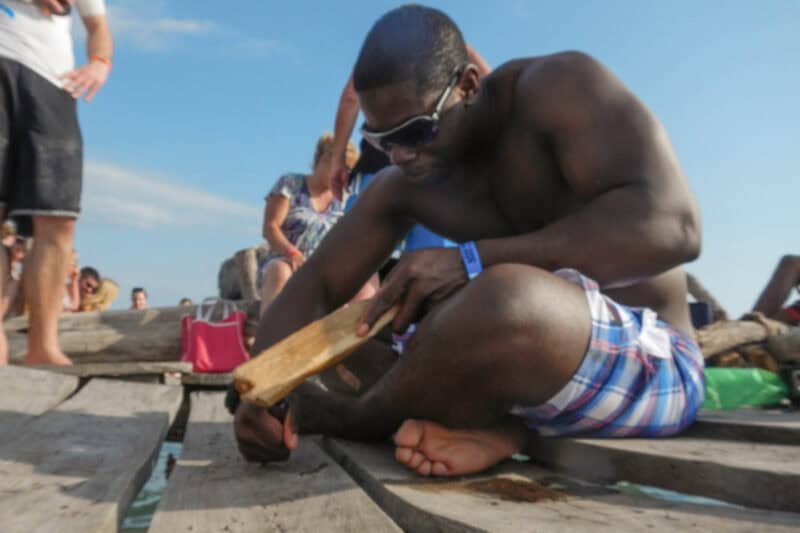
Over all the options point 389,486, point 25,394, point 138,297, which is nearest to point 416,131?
point 389,486

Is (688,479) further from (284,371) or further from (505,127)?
(505,127)

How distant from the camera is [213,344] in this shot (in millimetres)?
5246

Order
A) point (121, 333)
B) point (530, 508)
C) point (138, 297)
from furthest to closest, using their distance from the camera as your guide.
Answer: point (138, 297), point (121, 333), point (530, 508)

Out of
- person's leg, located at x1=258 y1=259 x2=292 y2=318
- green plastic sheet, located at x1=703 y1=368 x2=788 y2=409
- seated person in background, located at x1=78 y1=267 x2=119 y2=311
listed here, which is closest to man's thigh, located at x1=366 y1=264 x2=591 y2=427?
green plastic sheet, located at x1=703 y1=368 x2=788 y2=409

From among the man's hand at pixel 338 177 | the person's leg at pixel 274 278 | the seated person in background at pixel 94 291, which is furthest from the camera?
the seated person in background at pixel 94 291

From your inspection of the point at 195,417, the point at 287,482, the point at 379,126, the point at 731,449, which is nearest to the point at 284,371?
the point at 287,482

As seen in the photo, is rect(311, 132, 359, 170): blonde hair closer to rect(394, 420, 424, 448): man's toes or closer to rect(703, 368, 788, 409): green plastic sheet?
rect(703, 368, 788, 409): green plastic sheet

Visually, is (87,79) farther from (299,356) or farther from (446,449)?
(446,449)

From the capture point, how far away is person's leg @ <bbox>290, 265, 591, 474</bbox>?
4.47 feet

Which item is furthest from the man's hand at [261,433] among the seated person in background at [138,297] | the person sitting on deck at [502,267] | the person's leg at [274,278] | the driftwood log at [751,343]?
the seated person in background at [138,297]

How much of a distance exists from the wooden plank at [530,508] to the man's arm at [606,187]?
1.60 feet

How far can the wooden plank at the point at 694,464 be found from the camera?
115 centimetres

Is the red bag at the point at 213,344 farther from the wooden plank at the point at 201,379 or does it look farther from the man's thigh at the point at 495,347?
the man's thigh at the point at 495,347

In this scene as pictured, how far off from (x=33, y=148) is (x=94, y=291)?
698cm
